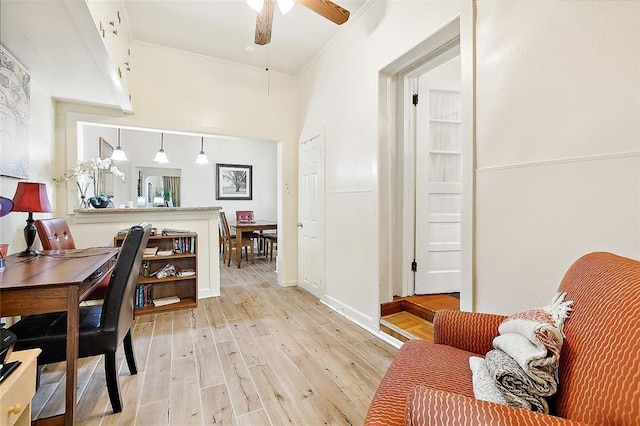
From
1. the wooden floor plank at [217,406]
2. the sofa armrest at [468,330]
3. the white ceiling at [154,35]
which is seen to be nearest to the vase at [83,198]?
the white ceiling at [154,35]

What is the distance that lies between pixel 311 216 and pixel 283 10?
2.26m

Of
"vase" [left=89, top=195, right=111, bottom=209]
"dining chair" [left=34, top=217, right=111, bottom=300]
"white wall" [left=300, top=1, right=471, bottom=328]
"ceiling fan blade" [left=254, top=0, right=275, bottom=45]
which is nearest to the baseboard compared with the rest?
"white wall" [left=300, top=1, right=471, bottom=328]

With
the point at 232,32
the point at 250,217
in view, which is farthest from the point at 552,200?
the point at 250,217

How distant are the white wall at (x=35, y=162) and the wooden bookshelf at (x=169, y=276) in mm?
832

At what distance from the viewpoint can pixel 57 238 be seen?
2320mm

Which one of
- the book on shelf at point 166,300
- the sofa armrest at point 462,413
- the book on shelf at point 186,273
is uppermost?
the sofa armrest at point 462,413

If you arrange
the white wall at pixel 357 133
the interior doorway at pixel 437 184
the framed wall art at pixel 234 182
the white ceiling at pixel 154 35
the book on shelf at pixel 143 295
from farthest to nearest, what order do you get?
the framed wall art at pixel 234 182 → the book on shelf at pixel 143 295 → the interior doorway at pixel 437 184 → the white wall at pixel 357 133 → the white ceiling at pixel 154 35

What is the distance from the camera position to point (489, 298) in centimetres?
Result: 161

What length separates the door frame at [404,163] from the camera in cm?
171

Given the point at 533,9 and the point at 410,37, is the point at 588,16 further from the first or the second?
the point at 410,37

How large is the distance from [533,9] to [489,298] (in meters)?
1.53

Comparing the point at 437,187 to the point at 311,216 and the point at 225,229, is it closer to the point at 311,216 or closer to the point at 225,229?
the point at 311,216

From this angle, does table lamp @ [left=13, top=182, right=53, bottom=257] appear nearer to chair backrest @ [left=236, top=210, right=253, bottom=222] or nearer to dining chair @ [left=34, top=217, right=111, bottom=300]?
dining chair @ [left=34, top=217, right=111, bottom=300]

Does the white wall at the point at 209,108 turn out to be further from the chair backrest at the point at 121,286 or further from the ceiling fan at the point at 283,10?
the chair backrest at the point at 121,286
